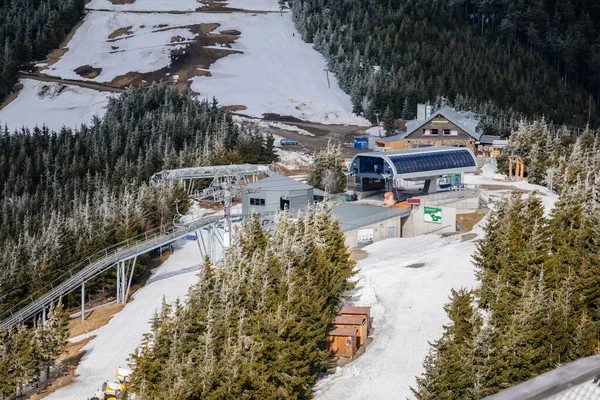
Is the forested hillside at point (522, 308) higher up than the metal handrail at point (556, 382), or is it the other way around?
the metal handrail at point (556, 382)

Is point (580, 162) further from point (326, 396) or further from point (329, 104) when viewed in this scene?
point (329, 104)

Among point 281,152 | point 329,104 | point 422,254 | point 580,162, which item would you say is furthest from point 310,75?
point 422,254

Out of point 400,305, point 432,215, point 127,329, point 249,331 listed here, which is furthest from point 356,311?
point 432,215

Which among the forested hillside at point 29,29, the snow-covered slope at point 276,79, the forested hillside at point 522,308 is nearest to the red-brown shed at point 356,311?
the forested hillside at point 522,308

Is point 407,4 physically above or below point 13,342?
above

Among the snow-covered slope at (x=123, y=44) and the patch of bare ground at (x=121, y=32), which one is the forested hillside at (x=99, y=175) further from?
the patch of bare ground at (x=121, y=32)

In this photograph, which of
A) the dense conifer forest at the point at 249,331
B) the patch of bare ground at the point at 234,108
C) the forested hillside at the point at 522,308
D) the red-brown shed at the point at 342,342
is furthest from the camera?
the patch of bare ground at the point at 234,108
